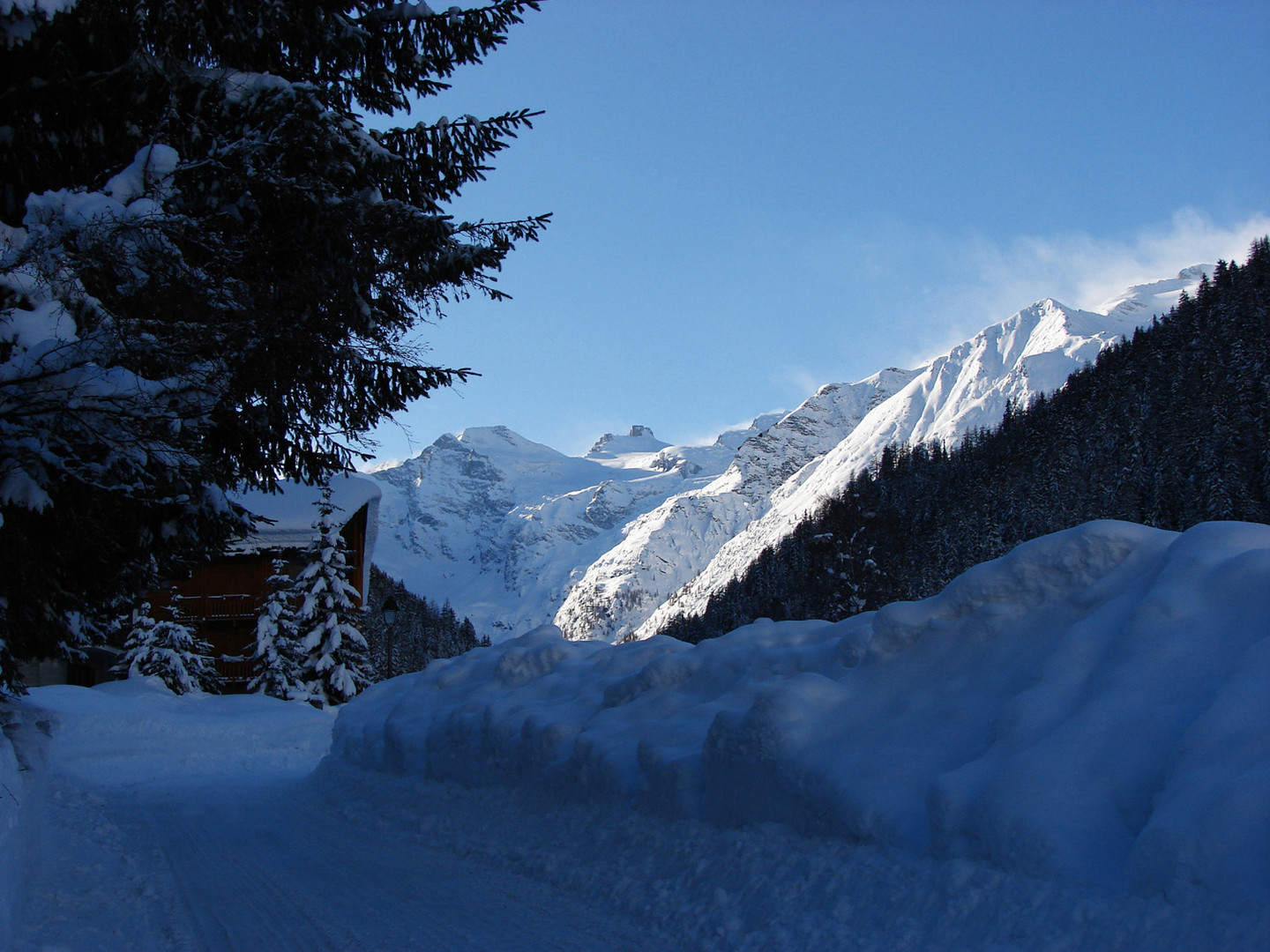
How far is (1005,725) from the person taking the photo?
16.8 feet

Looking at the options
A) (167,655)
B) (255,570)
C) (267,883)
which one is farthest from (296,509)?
(267,883)

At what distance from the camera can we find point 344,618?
2920 centimetres

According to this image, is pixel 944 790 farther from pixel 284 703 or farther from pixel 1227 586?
pixel 284 703

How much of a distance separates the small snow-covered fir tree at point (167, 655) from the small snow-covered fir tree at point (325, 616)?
347 cm

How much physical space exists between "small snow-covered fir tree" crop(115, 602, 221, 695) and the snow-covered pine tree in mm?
24475

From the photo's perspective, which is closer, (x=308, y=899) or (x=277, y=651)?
(x=308, y=899)

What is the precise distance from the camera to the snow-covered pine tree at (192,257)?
4590 millimetres

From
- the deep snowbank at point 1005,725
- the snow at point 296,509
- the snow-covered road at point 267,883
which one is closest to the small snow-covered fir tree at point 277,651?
the snow at point 296,509

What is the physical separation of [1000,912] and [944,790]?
2.31ft

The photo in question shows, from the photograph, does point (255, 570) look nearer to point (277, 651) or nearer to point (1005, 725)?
point (277, 651)

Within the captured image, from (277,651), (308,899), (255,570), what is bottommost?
(277,651)

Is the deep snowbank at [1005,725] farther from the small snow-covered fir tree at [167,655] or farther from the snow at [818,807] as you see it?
the small snow-covered fir tree at [167,655]

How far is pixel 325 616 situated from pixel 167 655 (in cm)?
516

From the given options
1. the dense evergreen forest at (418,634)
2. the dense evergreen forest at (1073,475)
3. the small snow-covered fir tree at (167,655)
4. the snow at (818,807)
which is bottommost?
the dense evergreen forest at (418,634)
